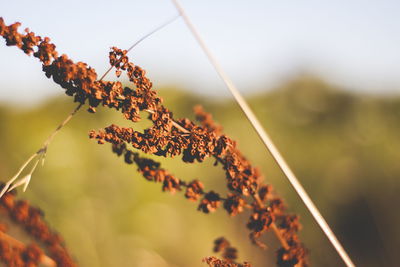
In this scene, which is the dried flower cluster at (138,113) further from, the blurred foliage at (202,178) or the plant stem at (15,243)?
Result: the blurred foliage at (202,178)

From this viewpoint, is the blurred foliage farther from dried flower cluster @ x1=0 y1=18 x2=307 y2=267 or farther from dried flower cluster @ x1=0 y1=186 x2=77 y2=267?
dried flower cluster @ x1=0 y1=18 x2=307 y2=267

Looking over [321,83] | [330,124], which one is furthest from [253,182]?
[321,83]

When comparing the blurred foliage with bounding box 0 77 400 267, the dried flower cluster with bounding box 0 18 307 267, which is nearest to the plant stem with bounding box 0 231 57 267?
the dried flower cluster with bounding box 0 18 307 267

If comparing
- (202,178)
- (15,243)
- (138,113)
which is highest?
(202,178)

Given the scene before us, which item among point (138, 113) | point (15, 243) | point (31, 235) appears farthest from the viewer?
point (31, 235)

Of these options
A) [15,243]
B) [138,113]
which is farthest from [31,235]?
[138,113]

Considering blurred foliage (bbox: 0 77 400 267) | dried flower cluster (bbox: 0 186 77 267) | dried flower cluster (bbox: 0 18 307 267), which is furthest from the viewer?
blurred foliage (bbox: 0 77 400 267)

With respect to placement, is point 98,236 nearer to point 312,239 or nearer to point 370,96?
point 312,239

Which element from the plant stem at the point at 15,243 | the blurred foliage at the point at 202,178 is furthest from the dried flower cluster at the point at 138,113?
the blurred foliage at the point at 202,178

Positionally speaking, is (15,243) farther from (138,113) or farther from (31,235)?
(138,113)
